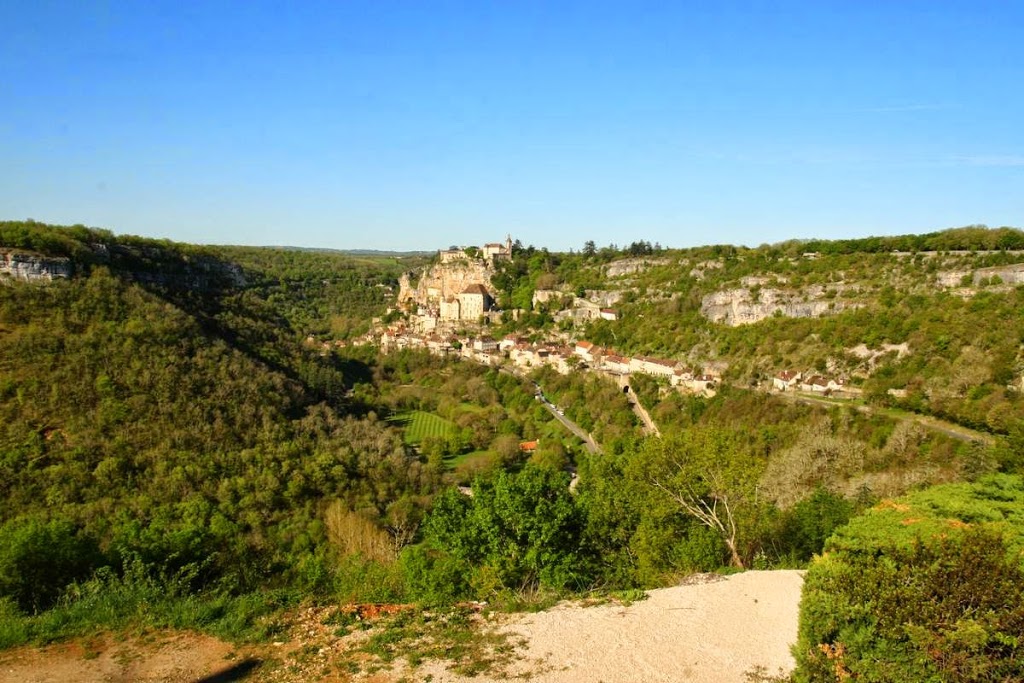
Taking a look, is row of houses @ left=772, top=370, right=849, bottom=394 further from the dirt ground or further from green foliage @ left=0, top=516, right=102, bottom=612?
green foliage @ left=0, top=516, right=102, bottom=612

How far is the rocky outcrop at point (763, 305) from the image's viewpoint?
46.1m

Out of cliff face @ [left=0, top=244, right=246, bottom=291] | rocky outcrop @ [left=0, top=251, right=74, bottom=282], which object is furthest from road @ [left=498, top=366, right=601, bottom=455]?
rocky outcrop @ [left=0, top=251, right=74, bottom=282]

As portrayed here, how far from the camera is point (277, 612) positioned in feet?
32.3

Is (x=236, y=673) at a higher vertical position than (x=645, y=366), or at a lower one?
higher

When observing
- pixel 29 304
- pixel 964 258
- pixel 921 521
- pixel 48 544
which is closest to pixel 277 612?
pixel 48 544

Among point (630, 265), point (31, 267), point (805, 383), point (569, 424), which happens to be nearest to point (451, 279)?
point (630, 265)

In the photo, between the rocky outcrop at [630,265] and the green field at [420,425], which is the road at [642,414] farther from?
the rocky outcrop at [630,265]

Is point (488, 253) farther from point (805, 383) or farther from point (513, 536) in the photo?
point (513, 536)

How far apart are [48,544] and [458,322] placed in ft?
216

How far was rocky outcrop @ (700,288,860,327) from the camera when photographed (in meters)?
46.1

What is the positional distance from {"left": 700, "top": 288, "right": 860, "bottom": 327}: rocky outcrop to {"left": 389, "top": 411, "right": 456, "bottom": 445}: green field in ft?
80.7

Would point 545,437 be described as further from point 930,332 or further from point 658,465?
point 658,465

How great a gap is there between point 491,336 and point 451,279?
49.8ft

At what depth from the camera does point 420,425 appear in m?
50.8
